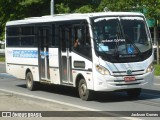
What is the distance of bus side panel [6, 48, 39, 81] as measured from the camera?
750 inches

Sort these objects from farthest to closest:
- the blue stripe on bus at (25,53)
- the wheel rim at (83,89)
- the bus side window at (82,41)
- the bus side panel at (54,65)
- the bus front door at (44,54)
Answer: the blue stripe on bus at (25,53) → the bus front door at (44,54) → the bus side panel at (54,65) → the wheel rim at (83,89) → the bus side window at (82,41)

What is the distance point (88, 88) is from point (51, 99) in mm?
1440

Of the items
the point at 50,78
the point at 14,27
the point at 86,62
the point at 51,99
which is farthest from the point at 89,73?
the point at 14,27

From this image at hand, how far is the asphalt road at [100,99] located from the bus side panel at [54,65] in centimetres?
57

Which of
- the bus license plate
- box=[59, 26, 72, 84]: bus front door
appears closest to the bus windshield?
the bus license plate

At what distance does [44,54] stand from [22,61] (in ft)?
7.21

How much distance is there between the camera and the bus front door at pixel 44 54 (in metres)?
18.1

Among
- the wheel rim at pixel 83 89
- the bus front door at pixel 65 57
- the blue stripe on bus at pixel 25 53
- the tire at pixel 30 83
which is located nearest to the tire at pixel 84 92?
the wheel rim at pixel 83 89

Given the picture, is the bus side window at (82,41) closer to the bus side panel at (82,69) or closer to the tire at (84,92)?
the bus side panel at (82,69)

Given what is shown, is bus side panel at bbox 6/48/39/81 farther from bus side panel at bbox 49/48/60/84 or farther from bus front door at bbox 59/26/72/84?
bus front door at bbox 59/26/72/84

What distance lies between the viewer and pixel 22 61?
20.2 m

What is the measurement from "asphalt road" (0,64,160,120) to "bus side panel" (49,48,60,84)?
569 mm

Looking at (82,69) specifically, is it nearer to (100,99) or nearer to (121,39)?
(100,99)

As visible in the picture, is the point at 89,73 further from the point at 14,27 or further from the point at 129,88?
the point at 14,27
